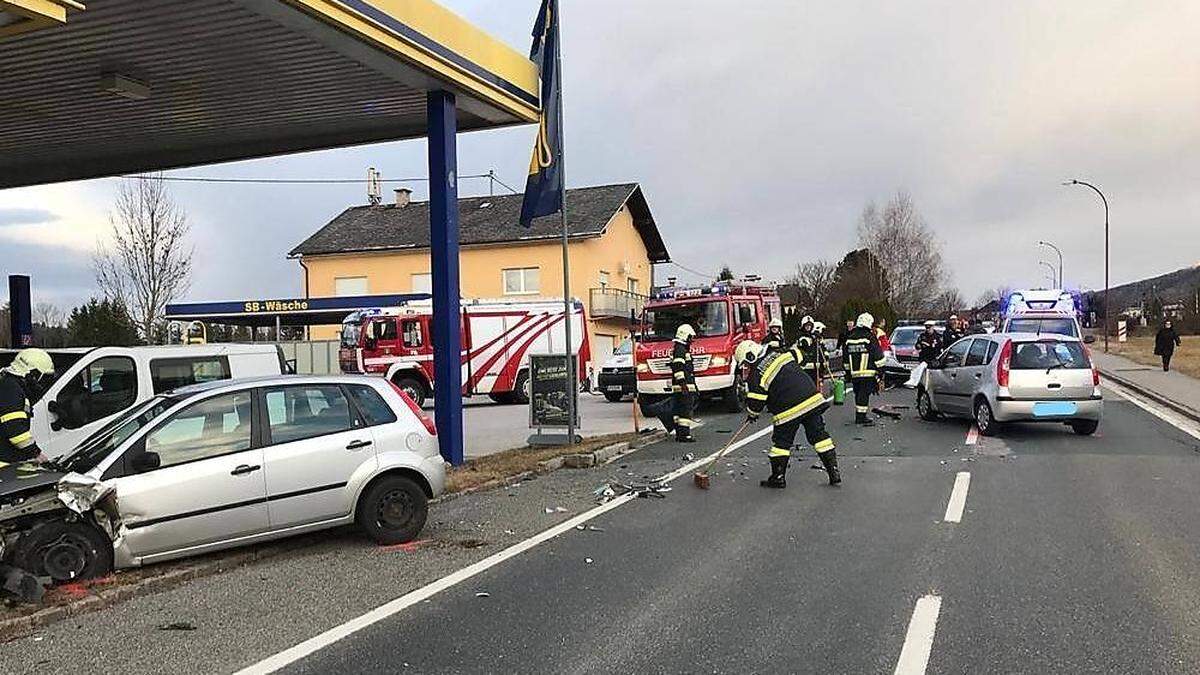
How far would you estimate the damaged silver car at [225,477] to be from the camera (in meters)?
6.24

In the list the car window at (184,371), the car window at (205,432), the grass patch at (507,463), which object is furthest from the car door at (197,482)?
the car window at (184,371)

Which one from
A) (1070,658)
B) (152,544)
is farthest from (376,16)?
(1070,658)

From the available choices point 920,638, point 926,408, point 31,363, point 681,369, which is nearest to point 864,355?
point 926,408

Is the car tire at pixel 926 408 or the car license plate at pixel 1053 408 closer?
the car license plate at pixel 1053 408

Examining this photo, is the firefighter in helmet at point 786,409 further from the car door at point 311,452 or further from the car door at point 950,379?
the car door at point 950,379

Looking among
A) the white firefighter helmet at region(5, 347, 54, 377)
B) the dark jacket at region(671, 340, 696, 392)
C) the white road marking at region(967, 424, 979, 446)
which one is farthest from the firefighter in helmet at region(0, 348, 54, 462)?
the white road marking at region(967, 424, 979, 446)

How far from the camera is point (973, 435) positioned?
14.0m

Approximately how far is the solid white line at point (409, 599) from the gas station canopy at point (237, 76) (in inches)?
190

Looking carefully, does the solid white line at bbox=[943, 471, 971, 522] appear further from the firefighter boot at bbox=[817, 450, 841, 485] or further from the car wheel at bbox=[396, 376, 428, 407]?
the car wheel at bbox=[396, 376, 428, 407]

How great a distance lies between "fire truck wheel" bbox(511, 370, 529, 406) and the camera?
81.2 ft

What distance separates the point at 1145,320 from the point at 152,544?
3727 inches

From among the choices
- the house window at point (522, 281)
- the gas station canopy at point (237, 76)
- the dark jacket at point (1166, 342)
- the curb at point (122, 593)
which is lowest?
the curb at point (122, 593)

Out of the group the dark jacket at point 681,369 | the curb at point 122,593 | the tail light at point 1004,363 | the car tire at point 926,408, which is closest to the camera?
the curb at point 122,593

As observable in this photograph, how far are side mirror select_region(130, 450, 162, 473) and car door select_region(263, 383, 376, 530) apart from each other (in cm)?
77
